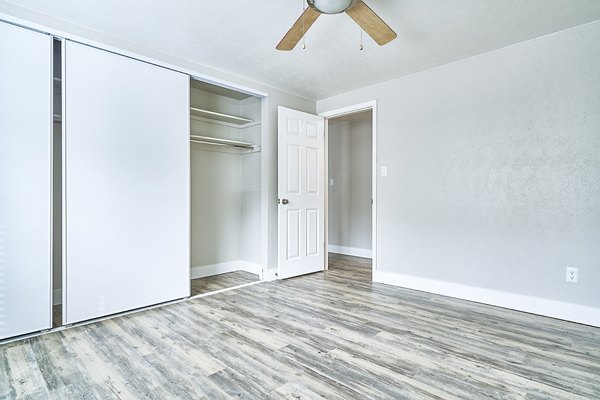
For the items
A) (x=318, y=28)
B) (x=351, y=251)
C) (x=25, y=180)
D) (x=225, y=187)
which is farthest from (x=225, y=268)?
(x=318, y=28)

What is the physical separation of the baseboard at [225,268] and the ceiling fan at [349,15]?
9.31 ft

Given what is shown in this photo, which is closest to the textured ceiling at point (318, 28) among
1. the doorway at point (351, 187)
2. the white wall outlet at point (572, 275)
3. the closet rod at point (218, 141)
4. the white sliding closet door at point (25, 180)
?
the white sliding closet door at point (25, 180)

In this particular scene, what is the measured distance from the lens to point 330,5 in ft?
6.20

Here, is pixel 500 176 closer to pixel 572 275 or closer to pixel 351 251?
pixel 572 275

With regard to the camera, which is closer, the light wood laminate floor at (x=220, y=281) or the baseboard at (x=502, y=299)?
the baseboard at (x=502, y=299)

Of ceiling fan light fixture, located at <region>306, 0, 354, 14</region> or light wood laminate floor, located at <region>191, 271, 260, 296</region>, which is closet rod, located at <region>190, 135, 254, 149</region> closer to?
light wood laminate floor, located at <region>191, 271, 260, 296</region>

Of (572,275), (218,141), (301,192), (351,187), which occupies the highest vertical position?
(218,141)

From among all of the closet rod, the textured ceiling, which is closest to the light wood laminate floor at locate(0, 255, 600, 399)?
the closet rod

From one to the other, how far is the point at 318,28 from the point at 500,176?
2.09 metres

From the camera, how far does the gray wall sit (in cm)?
559

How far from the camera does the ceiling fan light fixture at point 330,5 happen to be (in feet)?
6.12

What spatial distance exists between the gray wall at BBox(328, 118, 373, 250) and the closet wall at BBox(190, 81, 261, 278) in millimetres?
2085

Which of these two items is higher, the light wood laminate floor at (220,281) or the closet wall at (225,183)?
the closet wall at (225,183)

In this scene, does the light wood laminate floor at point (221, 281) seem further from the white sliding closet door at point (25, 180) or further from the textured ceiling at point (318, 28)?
the textured ceiling at point (318, 28)
